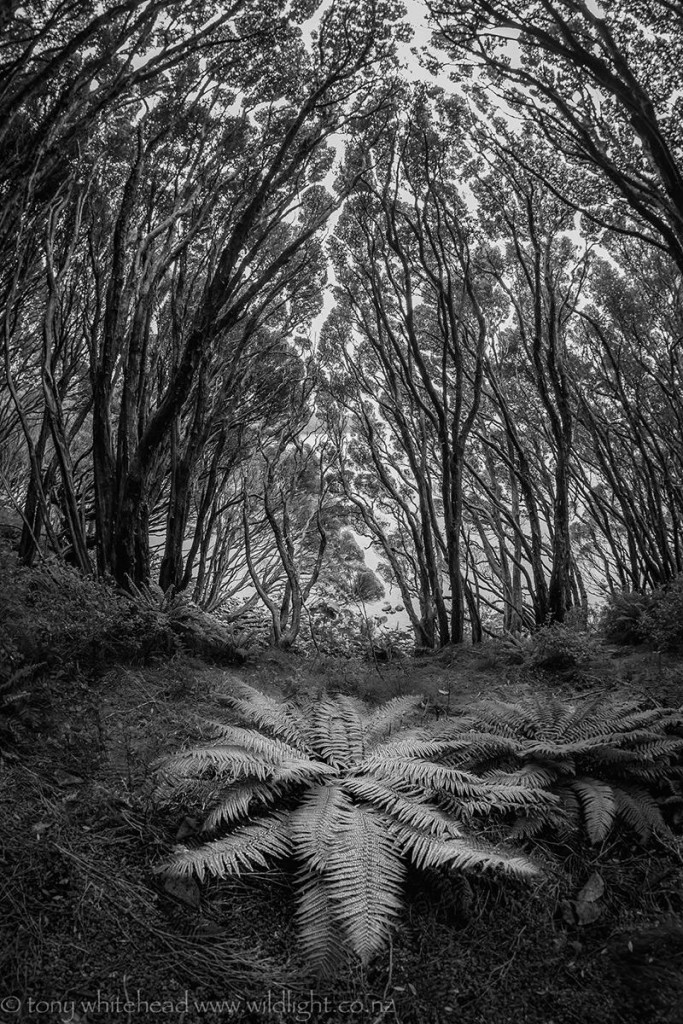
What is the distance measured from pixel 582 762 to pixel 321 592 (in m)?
11.2

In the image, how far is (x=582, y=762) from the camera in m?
2.34

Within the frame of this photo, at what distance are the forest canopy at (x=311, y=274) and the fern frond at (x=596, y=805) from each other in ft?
14.1

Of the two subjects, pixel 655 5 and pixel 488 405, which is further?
pixel 488 405

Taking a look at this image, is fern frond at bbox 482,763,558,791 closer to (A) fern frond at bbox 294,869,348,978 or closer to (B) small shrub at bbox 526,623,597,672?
(A) fern frond at bbox 294,869,348,978

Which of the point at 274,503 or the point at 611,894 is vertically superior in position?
the point at 274,503

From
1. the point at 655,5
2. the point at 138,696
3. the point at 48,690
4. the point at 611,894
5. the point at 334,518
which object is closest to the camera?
the point at 611,894

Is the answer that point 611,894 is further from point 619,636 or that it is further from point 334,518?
point 334,518

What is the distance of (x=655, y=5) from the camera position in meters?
4.54

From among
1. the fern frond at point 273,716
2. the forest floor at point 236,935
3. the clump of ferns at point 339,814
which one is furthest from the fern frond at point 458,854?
the fern frond at point 273,716

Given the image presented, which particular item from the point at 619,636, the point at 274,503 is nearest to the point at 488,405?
the point at 274,503

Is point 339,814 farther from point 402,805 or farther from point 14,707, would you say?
point 14,707

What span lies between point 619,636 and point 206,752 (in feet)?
18.6

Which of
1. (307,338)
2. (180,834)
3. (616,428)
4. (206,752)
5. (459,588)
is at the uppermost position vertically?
(307,338)

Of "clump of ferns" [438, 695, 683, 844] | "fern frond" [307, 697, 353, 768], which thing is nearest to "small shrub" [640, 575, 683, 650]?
"clump of ferns" [438, 695, 683, 844]
